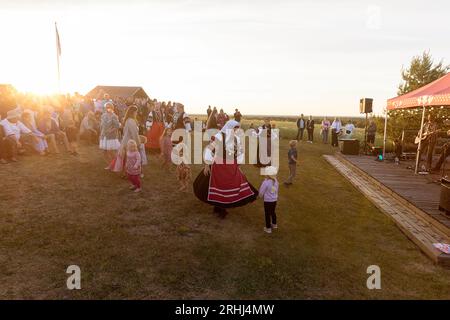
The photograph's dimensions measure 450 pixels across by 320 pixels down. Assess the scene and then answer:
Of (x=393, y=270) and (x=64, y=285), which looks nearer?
(x=64, y=285)

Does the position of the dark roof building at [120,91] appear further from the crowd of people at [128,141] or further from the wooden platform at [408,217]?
the wooden platform at [408,217]

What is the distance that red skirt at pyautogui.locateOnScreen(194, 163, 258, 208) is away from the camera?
662cm

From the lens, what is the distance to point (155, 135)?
42.8 feet

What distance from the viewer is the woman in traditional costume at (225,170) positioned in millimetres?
6602

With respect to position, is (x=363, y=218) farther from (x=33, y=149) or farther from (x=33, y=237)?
(x=33, y=149)

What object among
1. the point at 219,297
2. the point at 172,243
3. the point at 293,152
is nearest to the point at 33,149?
the point at 172,243

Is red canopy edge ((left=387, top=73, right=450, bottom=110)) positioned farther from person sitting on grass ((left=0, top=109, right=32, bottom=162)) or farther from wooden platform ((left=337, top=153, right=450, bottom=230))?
person sitting on grass ((left=0, top=109, right=32, bottom=162))

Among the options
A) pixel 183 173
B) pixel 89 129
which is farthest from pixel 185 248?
pixel 89 129

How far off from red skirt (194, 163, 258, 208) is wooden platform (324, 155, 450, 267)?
3433mm

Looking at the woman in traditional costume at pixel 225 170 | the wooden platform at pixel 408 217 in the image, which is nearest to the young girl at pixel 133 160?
the woman in traditional costume at pixel 225 170

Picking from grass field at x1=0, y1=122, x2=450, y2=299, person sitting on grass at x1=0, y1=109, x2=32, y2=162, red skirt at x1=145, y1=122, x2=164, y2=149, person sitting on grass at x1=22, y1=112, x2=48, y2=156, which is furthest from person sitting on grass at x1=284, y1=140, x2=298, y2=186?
person sitting on grass at x1=0, y1=109, x2=32, y2=162

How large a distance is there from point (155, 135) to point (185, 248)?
8229 mm

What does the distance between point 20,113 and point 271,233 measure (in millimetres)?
10380
